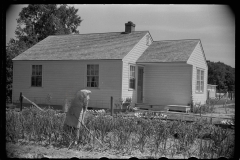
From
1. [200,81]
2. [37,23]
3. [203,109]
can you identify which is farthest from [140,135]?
[37,23]

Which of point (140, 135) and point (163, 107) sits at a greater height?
point (140, 135)

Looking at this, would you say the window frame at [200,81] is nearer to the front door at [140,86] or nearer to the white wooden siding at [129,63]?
the front door at [140,86]

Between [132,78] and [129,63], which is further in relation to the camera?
[132,78]

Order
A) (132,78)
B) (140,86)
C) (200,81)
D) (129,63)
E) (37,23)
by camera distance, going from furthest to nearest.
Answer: (37,23)
(200,81)
(140,86)
(132,78)
(129,63)

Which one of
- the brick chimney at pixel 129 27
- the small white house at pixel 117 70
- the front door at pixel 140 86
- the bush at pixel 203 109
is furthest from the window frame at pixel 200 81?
the brick chimney at pixel 129 27

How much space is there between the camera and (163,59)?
16.8 metres

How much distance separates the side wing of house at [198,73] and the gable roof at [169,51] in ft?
1.30

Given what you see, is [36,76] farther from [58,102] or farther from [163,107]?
[163,107]

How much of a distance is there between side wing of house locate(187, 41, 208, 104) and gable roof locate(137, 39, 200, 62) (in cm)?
40

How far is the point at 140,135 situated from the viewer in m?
6.29

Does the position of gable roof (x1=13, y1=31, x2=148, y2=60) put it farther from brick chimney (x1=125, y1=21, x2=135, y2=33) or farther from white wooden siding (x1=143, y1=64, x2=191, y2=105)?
white wooden siding (x1=143, y1=64, x2=191, y2=105)

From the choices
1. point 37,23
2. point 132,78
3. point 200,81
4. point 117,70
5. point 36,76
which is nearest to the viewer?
point 117,70

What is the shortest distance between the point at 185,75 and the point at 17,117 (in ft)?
37.1

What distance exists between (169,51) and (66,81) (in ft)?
22.8
